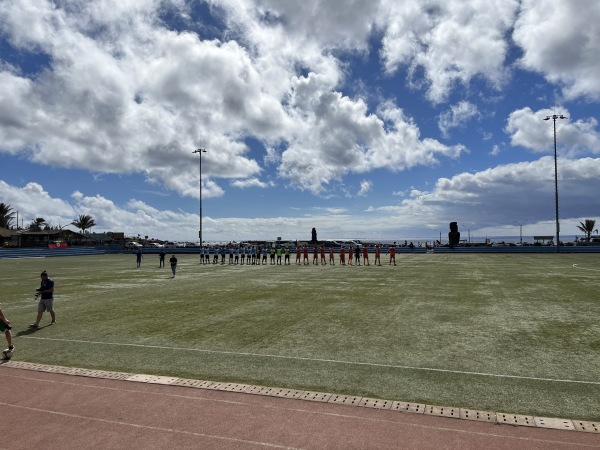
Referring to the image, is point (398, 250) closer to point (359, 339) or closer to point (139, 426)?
point (359, 339)

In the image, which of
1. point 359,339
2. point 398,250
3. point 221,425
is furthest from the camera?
point 398,250

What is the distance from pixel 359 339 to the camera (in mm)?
9633

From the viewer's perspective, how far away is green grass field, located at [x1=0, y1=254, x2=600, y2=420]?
22.1 ft

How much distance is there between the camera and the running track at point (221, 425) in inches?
198

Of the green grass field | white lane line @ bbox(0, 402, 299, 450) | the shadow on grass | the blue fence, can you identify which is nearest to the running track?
white lane line @ bbox(0, 402, 299, 450)

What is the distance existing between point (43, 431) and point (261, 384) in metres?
3.06

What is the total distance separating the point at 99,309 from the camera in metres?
13.8

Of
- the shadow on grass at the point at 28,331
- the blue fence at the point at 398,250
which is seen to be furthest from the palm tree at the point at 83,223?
the shadow on grass at the point at 28,331

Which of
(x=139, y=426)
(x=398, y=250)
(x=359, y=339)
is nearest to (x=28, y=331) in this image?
(x=139, y=426)

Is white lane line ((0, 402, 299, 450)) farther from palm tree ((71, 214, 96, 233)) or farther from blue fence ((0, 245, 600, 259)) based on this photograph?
palm tree ((71, 214, 96, 233))

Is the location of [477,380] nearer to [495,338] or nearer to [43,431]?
[495,338]

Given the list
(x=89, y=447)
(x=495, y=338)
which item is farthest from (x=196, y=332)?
(x=495, y=338)

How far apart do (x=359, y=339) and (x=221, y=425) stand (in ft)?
15.6

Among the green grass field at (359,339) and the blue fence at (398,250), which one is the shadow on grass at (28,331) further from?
the blue fence at (398,250)
